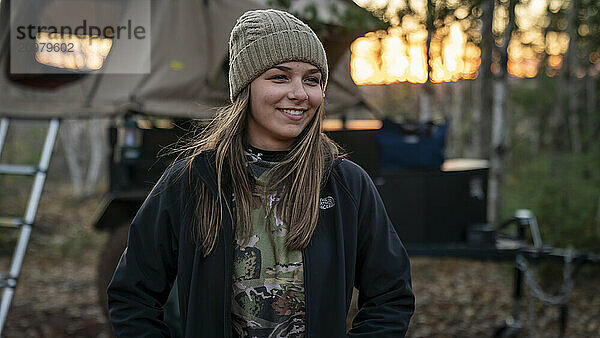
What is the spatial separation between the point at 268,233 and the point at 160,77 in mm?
3357

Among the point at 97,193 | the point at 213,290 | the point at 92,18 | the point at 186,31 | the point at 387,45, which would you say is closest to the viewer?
the point at 213,290

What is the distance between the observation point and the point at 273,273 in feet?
5.88

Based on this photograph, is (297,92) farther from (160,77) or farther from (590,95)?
(590,95)

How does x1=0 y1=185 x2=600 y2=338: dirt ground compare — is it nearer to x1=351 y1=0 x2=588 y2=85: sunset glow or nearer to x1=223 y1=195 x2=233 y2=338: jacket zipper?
x1=351 y1=0 x2=588 y2=85: sunset glow

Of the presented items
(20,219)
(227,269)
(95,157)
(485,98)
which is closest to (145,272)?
(227,269)

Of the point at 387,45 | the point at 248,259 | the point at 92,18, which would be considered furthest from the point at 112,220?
the point at 387,45

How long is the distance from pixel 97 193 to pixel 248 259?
15.5 metres

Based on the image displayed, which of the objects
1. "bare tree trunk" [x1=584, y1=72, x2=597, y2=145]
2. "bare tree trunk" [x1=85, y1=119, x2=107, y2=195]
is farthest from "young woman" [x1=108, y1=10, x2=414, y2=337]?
"bare tree trunk" [x1=85, y1=119, x2=107, y2=195]

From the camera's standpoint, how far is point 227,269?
5.72 ft

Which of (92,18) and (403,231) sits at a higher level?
(92,18)

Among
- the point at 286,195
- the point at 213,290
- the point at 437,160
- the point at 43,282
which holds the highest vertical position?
the point at 437,160

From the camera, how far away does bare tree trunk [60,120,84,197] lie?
15.9m

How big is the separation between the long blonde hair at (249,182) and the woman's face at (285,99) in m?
0.05

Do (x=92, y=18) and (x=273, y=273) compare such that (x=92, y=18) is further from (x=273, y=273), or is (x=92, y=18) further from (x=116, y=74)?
(x=273, y=273)
